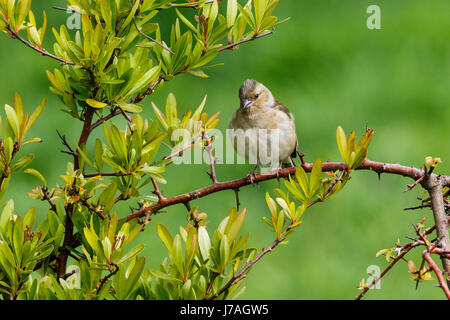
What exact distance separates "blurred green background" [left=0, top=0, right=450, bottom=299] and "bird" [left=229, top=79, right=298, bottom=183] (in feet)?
2.40

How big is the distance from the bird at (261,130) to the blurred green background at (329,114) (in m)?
0.73

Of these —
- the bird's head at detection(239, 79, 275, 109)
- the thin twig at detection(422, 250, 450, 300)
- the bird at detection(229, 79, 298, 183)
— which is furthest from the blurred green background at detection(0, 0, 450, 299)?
the thin twig at detection(422, 250, 450, 300)

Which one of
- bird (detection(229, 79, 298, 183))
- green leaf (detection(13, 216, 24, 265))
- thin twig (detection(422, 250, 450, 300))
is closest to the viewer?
thin twig (detection(422, 250, 450, 300))

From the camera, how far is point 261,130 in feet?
→ 9.95

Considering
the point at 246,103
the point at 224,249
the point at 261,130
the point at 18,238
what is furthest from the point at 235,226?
the point at 246,103

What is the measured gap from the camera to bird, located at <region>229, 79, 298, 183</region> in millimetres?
2916

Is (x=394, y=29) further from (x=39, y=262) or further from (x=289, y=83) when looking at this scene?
(x=39, y=262)

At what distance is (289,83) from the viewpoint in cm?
444

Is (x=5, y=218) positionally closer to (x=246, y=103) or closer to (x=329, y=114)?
(x=246, y=103)

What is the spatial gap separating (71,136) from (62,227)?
2639 millimetres

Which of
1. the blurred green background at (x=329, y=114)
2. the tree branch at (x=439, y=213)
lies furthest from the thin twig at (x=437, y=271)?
the blurred green background at (x=329, y=114)

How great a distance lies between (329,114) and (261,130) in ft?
4.49

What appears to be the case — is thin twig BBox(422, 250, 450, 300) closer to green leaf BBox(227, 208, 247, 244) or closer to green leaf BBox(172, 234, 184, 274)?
green leaf BBox(227, 208, 247, 244)
